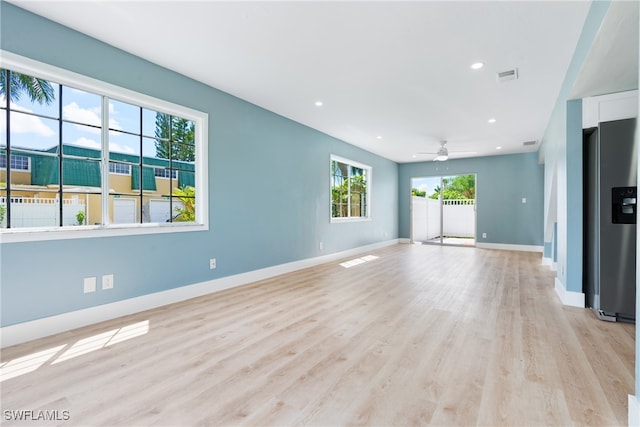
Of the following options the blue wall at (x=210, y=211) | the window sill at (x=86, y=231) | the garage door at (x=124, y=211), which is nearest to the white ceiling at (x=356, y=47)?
the blue wall at (x=210, y=211)

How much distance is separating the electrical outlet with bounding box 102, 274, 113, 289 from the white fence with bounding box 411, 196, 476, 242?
26.5ft

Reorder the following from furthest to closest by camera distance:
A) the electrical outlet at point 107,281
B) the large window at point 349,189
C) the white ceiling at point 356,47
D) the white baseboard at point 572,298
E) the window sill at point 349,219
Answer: the large window at point 349,189, the window sill at point 349,219, the white baseboard at point 572,298, the electrical outlet at point 107,281, the white ceiling at point 356,47

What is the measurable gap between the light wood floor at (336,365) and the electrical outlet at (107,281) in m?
0.34

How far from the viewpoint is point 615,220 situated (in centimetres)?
279

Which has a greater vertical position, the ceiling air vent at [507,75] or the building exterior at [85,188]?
the ceiling air vent at [507,75]

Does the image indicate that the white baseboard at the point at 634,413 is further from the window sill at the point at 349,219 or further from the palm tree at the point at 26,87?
the window sill at the point at 349,219

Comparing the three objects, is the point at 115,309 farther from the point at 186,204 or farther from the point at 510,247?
the point at 510,247

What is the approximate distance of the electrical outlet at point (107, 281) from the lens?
109 inches

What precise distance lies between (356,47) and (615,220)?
2.90 meters

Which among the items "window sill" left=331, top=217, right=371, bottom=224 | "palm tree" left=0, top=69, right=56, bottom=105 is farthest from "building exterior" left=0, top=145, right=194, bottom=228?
"window sill" left=331, top=217, right=371, bottom=224

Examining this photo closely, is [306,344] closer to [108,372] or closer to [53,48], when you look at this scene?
[108,372]

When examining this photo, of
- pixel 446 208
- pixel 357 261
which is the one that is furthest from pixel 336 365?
pixel 446 208

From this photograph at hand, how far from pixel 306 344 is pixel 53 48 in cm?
318

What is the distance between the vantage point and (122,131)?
3031 millimetres
